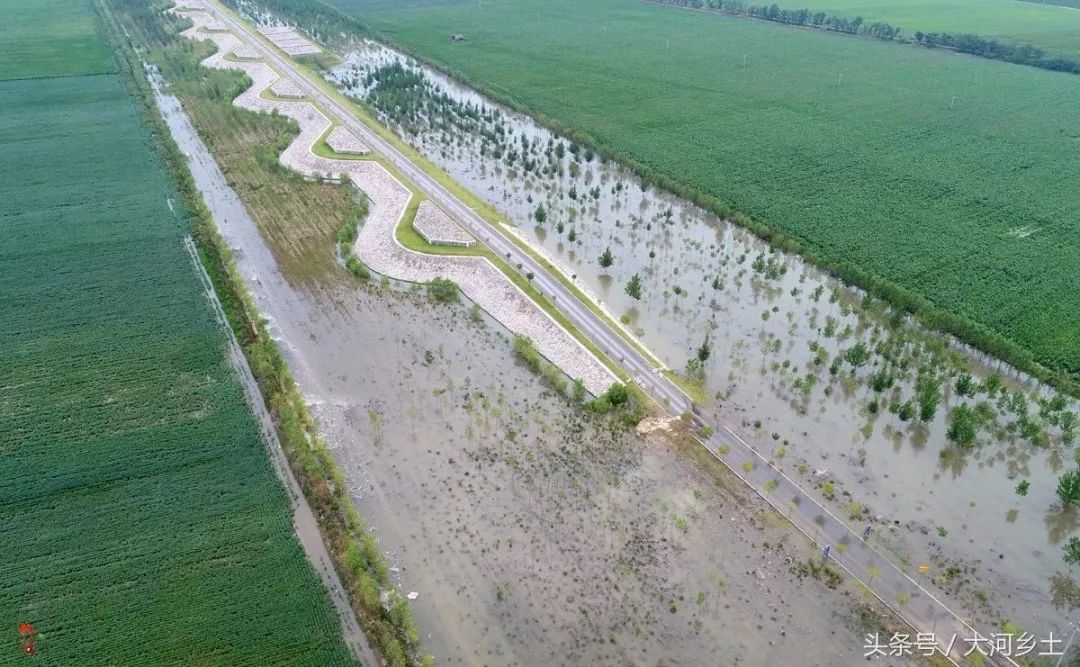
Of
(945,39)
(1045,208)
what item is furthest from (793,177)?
(945,39)

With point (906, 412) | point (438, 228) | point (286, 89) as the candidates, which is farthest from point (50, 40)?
point (906, 412)

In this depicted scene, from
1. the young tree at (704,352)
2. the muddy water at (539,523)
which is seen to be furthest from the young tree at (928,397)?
the muddy water at (539,523)

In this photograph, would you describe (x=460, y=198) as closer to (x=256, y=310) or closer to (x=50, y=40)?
(x=256, y=310)

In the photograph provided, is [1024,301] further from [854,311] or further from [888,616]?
[888,616]

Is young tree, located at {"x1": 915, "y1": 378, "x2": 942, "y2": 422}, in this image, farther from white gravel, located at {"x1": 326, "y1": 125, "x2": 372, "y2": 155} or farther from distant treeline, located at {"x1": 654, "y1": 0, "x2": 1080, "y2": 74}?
distant treeline, located at {"x1": 654, "y1": 0, "x2": 1080, "y2": 74}

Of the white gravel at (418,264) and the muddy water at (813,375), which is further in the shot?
the white gravel at (418,264)

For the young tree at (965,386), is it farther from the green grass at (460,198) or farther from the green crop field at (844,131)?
the green grass at (460,198)
